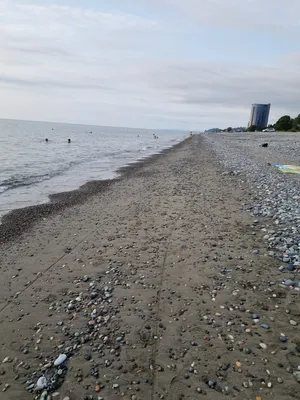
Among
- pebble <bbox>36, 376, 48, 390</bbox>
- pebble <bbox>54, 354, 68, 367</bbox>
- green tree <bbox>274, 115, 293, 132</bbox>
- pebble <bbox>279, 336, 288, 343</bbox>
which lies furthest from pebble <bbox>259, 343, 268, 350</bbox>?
green tree <bbox>274, 115, 293, 132</bbox>

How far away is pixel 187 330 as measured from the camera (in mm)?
4555

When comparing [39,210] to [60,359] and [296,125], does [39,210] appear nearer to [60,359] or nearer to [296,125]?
[60,359]

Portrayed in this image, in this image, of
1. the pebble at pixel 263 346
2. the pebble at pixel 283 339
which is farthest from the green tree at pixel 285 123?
the pebble at pixel 263 346

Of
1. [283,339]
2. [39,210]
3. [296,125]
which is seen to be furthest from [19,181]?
[296,125]

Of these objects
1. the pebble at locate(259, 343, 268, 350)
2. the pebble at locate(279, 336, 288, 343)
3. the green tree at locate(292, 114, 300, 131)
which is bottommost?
the pebble at locate(259, 343, 268, 350)

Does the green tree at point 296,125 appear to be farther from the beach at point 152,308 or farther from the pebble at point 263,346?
the pebble at point 263,346

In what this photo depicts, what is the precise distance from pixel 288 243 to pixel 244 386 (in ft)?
14.9

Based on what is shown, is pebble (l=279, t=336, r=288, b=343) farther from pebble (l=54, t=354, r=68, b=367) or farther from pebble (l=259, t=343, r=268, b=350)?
pebble (l=54, t=354, r=68, b=367)

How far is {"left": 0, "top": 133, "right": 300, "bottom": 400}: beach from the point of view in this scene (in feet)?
12.2

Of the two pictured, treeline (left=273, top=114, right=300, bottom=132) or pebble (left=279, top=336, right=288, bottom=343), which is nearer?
pebble (left=279, top=336, right=288, bottom=343)

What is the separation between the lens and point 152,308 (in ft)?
17.0

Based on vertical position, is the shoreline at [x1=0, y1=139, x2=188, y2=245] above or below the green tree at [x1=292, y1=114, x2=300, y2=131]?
below

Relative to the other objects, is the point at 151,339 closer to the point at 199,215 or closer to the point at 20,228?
the point at 199,215

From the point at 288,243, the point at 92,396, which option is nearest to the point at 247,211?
the point at 288,243
